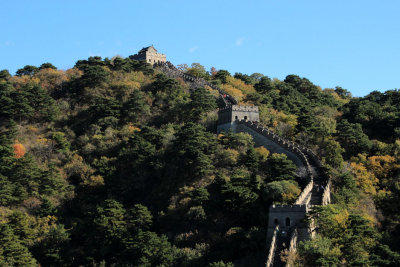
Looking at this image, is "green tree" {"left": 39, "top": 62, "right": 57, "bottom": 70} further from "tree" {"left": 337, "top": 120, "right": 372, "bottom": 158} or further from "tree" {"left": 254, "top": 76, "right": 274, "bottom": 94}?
"tree" {"left": 337, "top": 120, "right": 372, "bottom": 158}

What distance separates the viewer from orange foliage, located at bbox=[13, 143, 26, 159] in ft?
266

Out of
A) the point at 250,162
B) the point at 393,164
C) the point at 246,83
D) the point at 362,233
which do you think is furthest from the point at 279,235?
the point at 246,83

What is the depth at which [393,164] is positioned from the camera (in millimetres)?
67500

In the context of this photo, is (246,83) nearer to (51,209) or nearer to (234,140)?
(234,140)

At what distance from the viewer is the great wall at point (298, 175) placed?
51969 mm

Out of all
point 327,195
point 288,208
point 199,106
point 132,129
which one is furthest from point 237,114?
point 288,208

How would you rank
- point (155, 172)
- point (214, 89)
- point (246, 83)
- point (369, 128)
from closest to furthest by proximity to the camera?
point (155, 172), point (369, 128), point (214, 89), point (246, 83)

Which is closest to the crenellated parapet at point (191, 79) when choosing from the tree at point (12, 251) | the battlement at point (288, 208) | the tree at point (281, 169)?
the tree at point (281, 169)

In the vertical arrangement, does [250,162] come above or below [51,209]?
above

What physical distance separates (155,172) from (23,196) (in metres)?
17.8

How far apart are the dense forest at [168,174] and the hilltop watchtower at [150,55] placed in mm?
18328

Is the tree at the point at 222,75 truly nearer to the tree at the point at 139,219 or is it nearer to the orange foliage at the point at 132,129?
the orange foliage at the point at 132,129

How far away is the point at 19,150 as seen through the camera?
82.9 metres

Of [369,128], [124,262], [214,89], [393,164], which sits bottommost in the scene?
[124,262]
